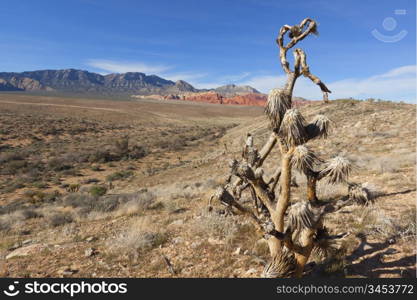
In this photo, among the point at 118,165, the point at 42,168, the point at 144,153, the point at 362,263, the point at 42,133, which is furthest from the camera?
the point at 42,133

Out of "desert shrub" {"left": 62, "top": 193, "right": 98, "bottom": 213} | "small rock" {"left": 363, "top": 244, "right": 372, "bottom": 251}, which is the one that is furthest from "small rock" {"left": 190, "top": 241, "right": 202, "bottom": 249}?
"desert shrub" {"left": 62, "top": 193, "right": 98, "bottom": 213}

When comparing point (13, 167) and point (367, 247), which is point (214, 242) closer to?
point (367, 247)

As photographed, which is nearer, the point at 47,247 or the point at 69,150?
the point at 47,247

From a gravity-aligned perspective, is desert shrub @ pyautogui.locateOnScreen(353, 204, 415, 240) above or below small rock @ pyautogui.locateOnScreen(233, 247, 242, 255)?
above

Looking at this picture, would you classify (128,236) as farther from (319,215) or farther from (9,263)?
(319,215)

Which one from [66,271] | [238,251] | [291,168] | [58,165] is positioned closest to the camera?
[291,168]

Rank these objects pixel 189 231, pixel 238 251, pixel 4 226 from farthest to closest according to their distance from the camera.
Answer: pixel 4 226 < pixel 189 231 < pixel 238 251

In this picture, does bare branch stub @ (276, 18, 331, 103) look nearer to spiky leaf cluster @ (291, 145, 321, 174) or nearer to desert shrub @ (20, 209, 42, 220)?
spiky leaf cluster @ (291, 145, 321, 174)

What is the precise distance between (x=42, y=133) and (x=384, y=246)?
48365mm

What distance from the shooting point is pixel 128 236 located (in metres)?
6.41

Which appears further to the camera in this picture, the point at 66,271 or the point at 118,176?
the point at 118,176

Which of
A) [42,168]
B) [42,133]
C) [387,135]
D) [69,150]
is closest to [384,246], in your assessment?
[387,135]

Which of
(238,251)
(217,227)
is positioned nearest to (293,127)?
(238,251)

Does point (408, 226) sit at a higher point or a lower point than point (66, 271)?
higher
